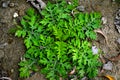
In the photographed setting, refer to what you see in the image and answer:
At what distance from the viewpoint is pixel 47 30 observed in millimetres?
4078

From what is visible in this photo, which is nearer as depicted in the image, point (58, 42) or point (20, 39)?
point (58, 42)

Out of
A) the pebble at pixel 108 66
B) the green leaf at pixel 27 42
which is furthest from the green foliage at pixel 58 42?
the pebble at pixel 108 66

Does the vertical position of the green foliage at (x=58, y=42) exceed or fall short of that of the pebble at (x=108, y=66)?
it exceeds it

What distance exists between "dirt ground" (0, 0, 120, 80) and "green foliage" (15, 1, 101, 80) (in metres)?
0.15

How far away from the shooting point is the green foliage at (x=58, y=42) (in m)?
3.97

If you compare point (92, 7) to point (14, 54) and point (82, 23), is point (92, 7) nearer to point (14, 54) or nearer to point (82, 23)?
point (82, 23)

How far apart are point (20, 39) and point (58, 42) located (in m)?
0.59

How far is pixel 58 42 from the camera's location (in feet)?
13.0

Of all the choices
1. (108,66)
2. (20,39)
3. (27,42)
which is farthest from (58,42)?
(108,66)

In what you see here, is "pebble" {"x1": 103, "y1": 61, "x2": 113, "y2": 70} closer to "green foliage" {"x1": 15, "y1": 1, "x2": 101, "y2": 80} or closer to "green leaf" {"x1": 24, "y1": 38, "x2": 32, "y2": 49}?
"green foliage" {"x1": 15, "y1": 1, "x2": 101, "y2": 80}

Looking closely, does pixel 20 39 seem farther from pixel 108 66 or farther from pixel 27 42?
pixel 108 66

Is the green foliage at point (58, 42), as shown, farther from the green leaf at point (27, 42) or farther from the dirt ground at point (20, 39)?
the dirt ground at point (20, 39)

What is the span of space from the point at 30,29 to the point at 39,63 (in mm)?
513

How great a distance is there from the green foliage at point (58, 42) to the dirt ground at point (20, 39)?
0.15 meters
